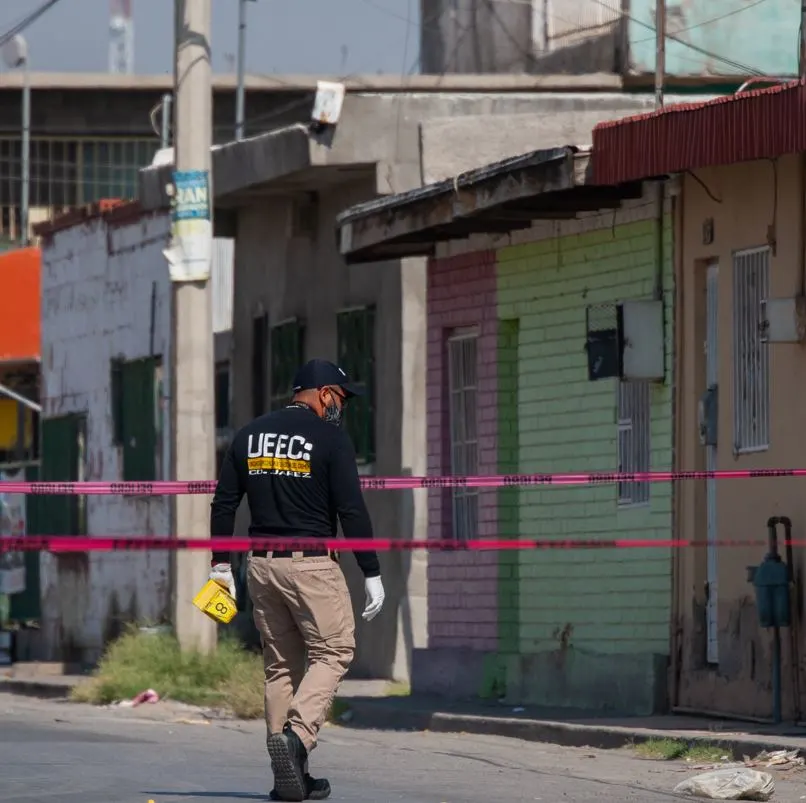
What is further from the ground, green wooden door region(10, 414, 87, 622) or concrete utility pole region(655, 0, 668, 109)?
concrete utility pole region(655, 0, 668, 109)

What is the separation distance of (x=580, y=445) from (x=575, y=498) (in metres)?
0.41

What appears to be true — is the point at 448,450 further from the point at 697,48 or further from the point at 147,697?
the point at 697,48

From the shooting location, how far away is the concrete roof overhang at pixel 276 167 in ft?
67.0

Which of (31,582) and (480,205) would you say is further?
(31,582)

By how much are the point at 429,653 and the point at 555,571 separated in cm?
190

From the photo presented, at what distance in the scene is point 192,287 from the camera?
18078 mm

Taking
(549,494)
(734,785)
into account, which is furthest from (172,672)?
(734,785)

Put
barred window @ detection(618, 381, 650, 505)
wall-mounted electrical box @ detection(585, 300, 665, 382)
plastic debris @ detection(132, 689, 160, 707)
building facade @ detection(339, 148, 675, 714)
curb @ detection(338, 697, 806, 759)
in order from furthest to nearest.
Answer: plastic debris @ detection(132, 689, 160, 707) → barred window @ detection(618, 381, 650, 505) → building facade @ detection(339, 148, 675, 714) → wall-mounted electrical box @ detection(585, 300, 665, 382) → curb @ detection(338, 697, 806, 759)

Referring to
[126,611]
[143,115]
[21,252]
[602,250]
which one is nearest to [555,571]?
[602,250]

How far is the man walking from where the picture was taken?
33.7 ft

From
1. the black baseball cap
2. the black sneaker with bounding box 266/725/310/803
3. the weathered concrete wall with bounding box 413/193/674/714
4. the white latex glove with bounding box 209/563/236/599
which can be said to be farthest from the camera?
the weathered concrete wall with bounding box 413/193/674/714

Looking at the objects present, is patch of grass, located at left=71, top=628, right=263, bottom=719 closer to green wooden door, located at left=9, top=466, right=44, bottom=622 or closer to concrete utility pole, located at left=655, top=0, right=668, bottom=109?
concrete utility pole, located at left=655, top=0, right=668, bottom=109

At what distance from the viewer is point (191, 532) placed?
59.3 ft

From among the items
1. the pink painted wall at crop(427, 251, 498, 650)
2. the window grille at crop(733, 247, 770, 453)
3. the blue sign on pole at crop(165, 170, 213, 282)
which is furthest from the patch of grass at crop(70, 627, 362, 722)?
the window grille at crop(733, 247, 770, 453)
